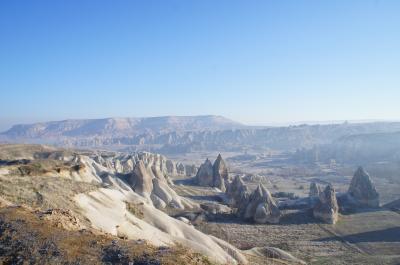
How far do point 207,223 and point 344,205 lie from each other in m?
19.1

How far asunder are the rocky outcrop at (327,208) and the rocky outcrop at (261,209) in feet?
14.0

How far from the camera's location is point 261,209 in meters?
43.5

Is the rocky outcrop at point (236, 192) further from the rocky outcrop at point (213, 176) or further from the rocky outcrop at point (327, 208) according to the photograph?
the rocky outcrop at point (213, 176)

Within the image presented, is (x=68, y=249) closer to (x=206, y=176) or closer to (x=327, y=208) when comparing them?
(x=327, y=208)

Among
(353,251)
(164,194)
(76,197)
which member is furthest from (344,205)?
(76,197)

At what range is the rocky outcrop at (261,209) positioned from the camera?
143 feet

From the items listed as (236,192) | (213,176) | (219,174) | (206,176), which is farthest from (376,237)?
(206,176)

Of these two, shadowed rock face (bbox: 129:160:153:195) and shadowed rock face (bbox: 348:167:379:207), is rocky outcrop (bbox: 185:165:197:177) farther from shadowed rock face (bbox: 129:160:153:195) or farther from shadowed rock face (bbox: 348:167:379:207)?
shadowed rock face (bbox: 348:167:379:207)

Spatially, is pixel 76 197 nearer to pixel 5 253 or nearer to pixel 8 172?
pixel 8 172

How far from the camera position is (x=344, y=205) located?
169 ft


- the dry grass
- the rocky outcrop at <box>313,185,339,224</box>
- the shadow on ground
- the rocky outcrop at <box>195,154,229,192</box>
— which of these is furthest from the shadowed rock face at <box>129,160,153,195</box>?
the dry grass

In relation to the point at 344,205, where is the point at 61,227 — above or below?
above

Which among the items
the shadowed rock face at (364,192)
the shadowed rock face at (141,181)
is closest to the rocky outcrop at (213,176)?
the shadowed rock face at (141,181)

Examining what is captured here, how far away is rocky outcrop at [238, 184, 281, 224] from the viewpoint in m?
43.5
